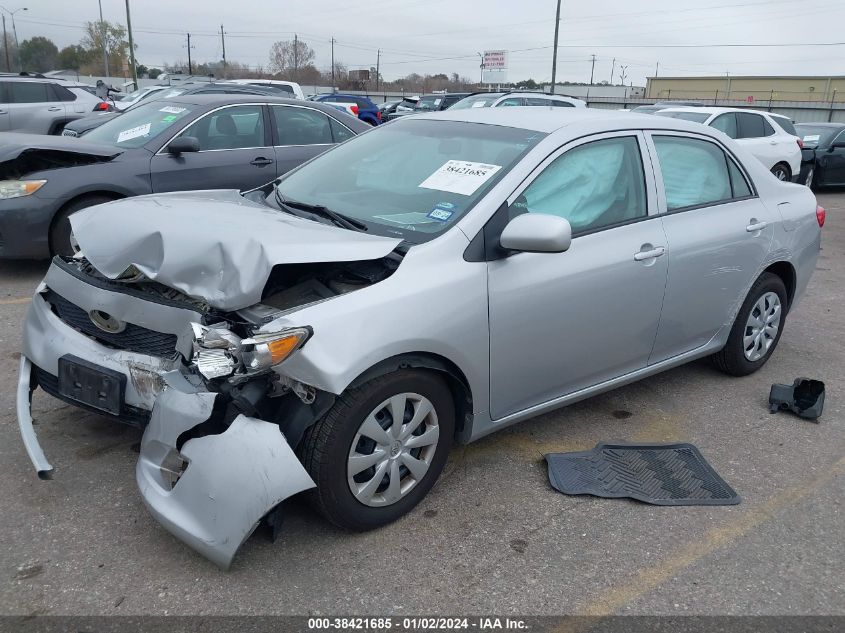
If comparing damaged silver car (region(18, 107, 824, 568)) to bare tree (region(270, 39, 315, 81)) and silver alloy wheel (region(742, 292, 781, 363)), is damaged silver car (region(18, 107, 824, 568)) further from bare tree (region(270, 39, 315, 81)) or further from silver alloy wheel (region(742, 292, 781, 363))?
bare tree (region(270, 39, 315, 81))

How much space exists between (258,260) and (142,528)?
1.18 meters

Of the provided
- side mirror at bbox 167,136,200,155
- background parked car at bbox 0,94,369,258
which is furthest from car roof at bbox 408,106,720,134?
background parked car at bbox 0,94,369,258

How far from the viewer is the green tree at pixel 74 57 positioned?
76.1m

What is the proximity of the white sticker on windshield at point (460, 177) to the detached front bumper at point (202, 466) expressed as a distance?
1.32 metres

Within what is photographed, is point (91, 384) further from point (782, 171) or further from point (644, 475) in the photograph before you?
point (782, 171)

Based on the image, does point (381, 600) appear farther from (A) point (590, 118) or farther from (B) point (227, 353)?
(A) point (590, 118)

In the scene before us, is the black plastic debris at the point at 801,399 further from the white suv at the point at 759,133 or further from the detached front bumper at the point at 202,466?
the white suv at the point at 759,133

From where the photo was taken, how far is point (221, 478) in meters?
2.41

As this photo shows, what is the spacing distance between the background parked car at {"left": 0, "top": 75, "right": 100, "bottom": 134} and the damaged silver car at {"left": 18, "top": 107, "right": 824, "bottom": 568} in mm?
10932

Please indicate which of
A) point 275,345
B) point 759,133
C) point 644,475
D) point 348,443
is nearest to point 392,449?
point 348,443

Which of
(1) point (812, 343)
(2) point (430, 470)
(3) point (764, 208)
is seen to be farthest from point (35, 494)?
(1) point (812, 343)

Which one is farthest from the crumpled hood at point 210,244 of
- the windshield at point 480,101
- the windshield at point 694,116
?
the windshield at point 480,101

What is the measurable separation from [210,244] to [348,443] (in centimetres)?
91

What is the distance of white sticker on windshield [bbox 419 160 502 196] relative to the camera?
320 cm
